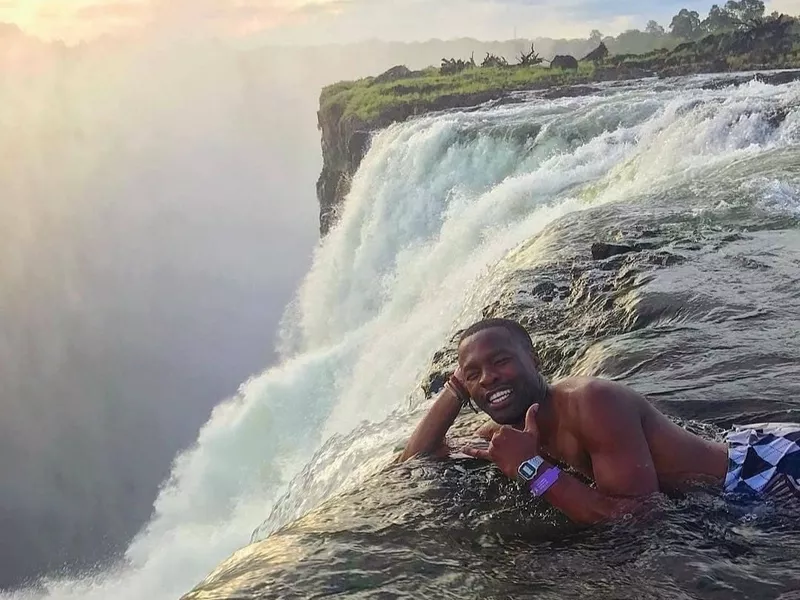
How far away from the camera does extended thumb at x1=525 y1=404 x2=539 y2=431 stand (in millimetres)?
3260

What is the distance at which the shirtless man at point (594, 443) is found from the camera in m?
3.13

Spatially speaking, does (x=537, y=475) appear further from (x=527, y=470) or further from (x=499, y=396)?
(x=499, y=396)

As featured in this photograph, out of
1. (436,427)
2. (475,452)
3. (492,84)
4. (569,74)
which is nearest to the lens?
(475,452)

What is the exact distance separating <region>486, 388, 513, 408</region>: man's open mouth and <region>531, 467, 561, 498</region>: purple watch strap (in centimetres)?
32

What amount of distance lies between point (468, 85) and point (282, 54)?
127 m

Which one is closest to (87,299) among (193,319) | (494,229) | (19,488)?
(193,319)

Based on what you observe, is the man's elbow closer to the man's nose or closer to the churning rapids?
the churning rapids

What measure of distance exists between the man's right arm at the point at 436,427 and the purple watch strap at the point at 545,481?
901mm

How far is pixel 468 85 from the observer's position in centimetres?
3102

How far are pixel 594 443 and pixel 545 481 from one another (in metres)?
0.24

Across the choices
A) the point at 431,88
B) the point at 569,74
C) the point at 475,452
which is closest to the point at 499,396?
the point at 475,452

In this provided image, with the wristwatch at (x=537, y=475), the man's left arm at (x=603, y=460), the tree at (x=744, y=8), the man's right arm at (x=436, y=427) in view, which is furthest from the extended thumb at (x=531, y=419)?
the tree at (x=744, y=8)

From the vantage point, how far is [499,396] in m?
3.37

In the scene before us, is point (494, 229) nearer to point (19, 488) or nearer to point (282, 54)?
point (19, 488)
